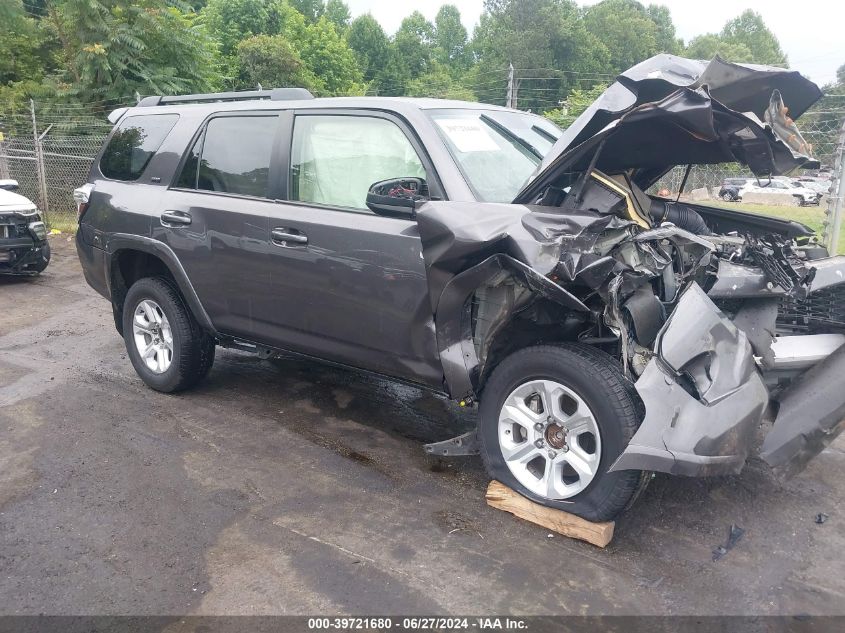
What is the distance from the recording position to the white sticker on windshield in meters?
3.88

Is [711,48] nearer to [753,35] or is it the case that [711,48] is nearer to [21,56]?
[753,35]

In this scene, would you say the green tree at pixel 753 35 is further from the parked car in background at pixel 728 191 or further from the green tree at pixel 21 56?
the green tree at pixel 21 56

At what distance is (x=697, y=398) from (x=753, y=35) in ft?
349

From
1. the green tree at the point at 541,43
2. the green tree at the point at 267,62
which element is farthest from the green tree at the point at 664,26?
the green tree at the point at 267,62

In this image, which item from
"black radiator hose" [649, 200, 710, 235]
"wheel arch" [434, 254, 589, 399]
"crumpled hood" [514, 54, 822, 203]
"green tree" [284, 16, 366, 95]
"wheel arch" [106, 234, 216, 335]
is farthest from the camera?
"green tree" [284, 16, 366, 95]

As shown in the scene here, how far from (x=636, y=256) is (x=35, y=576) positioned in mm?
2941

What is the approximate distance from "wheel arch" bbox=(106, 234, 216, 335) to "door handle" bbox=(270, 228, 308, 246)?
897 mm

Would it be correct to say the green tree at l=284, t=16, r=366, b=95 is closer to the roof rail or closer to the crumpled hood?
the roof rail

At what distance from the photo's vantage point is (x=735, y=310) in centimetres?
331

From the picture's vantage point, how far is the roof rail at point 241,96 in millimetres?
4574

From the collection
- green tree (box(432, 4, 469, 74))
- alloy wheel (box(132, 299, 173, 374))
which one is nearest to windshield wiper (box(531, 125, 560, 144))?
alloy wheel (box(132, 299, 173, 374))

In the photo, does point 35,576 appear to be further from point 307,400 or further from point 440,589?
point 307,400

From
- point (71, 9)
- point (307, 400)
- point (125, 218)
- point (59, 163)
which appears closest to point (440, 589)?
point (307, 400)

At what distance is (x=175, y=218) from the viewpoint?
186 inches
